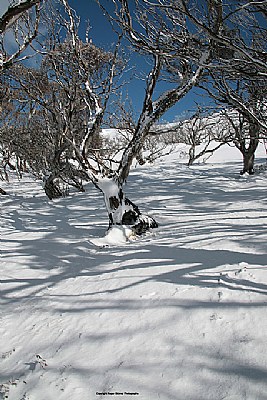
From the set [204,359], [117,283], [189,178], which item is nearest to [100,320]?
[117,283]

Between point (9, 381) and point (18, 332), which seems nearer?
point (9, 381)

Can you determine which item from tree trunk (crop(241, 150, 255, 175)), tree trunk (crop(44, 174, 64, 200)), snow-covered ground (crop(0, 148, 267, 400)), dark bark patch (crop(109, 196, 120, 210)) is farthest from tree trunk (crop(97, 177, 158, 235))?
tree trunk (crop(241, 150, 255, 175))

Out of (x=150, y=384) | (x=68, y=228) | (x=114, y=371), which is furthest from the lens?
(x=68, y=228)

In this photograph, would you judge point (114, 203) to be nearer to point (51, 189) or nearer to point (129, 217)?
point (129, 217)

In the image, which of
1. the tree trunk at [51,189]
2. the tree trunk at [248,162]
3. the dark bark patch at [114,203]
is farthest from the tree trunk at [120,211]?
the tree trunk at [248,162]

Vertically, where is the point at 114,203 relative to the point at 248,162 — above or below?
below

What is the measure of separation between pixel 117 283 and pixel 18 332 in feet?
2.84

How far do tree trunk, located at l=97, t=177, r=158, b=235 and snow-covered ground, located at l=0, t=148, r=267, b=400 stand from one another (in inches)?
10.4

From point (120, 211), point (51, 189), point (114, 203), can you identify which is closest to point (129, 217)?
point (120, 211)

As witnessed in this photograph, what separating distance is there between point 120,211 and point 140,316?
243 centimetres

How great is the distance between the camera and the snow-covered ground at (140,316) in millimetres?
1329

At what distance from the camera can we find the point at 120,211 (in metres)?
4.18

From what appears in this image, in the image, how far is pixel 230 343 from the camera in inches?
56.8

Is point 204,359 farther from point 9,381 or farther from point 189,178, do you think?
point 189,178
